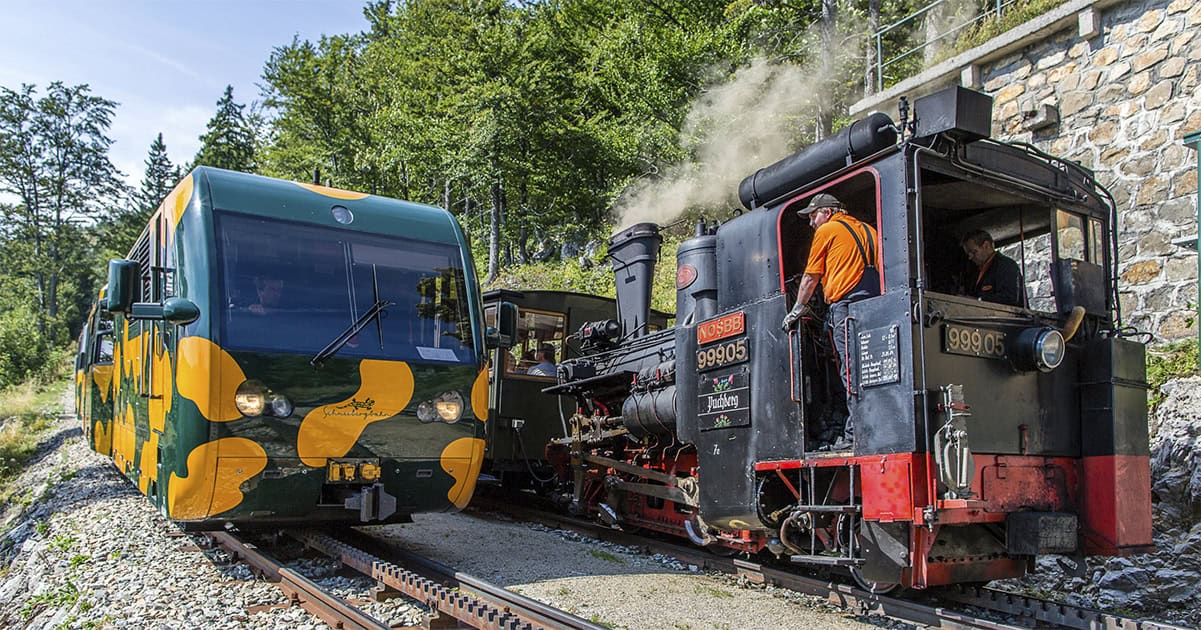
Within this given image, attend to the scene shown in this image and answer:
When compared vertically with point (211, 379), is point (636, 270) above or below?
above

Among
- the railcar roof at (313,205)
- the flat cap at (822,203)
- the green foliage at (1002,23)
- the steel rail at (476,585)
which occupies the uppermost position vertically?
the green foliage at (1002,23)

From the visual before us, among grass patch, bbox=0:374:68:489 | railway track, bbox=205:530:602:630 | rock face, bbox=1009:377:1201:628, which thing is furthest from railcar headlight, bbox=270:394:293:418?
grass patch, bbox=0:374:68:489

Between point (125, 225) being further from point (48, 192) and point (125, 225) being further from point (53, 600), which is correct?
point (53, 600)

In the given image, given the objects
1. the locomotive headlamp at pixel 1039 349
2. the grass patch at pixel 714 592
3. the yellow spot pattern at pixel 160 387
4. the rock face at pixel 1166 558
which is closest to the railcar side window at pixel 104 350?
the yellow spot pattern at pixel 160 387

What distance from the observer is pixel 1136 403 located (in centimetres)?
495

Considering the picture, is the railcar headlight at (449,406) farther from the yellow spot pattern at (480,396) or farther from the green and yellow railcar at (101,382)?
the green and yellow railcar at (101,382)

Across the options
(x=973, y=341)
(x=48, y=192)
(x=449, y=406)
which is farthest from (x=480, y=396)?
(x=48, y=192)

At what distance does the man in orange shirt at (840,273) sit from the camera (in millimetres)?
4676

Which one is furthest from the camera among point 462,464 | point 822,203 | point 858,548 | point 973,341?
point 462,464

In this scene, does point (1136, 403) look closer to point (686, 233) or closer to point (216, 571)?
point (216, 571)

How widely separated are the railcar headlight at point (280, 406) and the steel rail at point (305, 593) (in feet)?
3.26

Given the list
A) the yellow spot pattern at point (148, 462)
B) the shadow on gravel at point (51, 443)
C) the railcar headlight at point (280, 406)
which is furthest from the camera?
the shadow on gravel at point (51, 443)

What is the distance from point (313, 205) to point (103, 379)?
5.91m

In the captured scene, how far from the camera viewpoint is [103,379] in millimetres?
9977
